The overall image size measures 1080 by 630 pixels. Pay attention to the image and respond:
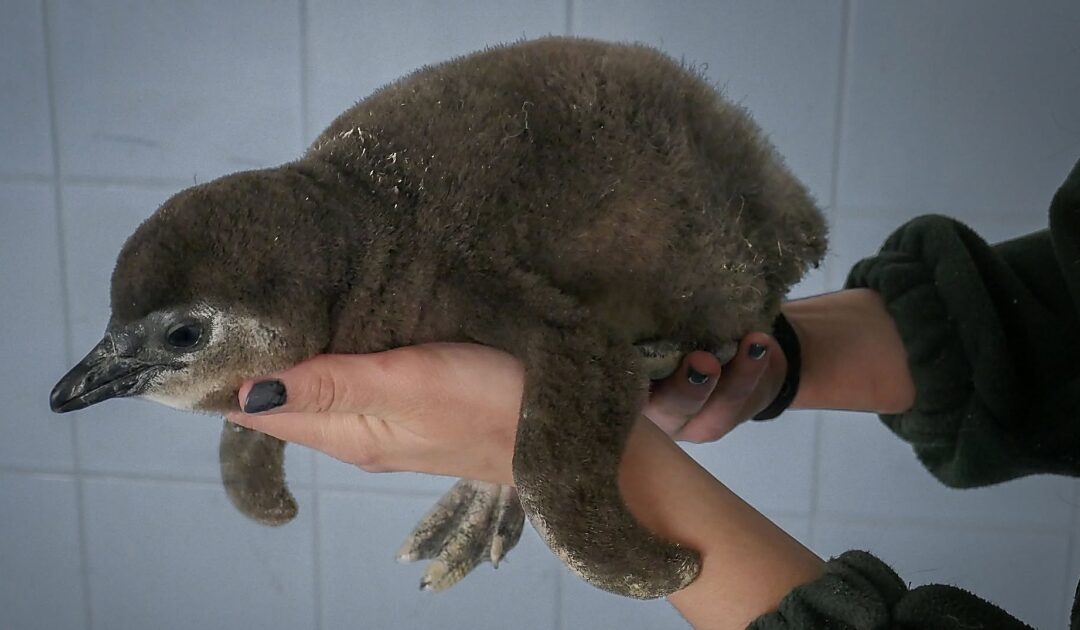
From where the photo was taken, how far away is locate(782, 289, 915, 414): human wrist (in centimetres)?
126

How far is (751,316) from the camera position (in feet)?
3.11

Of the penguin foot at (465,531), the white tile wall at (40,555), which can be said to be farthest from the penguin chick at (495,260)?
the white tile wall at (40,555)

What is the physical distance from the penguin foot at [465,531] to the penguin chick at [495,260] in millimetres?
339

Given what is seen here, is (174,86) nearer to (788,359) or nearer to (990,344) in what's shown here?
(788,359)

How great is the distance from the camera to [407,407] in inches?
33.6

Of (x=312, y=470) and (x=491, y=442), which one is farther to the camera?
(x=312, y=470)

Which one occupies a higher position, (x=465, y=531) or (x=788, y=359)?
(x=788, y=359)

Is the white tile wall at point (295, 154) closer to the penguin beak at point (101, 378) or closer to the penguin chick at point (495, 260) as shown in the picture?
the penguin chick at point (495, 260)

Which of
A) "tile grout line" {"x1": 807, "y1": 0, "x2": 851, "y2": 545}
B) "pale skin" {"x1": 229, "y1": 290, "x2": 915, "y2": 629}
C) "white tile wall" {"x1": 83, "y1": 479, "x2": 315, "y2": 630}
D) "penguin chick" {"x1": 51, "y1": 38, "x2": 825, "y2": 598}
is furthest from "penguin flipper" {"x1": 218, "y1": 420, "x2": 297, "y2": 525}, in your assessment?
"tile grout line" {"x1": 807, "y1": 0, "x2": 851, "y2": 545}

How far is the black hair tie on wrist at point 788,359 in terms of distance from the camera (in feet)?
4.12

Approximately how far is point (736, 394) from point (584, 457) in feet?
1.40

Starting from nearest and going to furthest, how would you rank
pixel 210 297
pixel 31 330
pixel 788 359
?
pixel 210 297
pixel 788 359
pixel 31 330

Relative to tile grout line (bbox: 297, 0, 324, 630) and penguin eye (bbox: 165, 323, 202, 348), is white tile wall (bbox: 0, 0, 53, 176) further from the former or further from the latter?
penguin eye (bbox: 165, 323, 202, 348)

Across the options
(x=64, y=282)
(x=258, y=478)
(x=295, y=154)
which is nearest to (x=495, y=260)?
(x=258, y=478)
